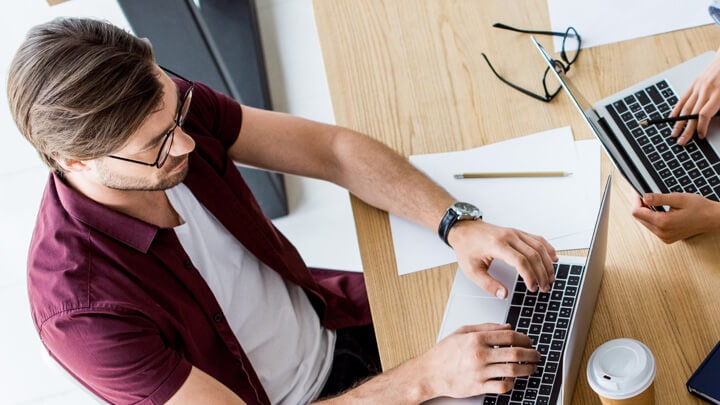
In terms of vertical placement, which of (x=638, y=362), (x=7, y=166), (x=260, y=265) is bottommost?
(x=7, y=166)

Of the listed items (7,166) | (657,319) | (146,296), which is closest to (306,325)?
(146,296)

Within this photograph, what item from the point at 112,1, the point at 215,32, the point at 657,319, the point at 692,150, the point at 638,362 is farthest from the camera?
the point at 112,1

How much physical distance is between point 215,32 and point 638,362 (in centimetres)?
195

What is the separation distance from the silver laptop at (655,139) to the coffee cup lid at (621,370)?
1.12 ft

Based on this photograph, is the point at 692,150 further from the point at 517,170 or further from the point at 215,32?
the point at 215,32

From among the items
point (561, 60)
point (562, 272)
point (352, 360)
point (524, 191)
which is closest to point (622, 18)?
point (561, 60)

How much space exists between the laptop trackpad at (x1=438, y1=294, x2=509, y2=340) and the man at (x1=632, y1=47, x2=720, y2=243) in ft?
0.81

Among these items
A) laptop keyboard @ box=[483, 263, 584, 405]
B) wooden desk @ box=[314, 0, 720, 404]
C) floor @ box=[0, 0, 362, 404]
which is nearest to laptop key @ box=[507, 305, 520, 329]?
laptop keyboard @ box=[483, 263, 584, 405]

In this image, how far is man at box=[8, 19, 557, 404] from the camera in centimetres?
108

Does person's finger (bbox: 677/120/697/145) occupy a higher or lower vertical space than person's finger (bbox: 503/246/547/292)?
higher

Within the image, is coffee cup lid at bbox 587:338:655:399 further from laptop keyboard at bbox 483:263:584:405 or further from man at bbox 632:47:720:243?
man at bbox 632:47:720:243

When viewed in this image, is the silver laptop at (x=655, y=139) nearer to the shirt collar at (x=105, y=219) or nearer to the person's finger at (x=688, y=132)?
the person's finger at (x=688, y=132)

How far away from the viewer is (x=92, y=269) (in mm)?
1142

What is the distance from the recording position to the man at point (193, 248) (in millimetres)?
1076
